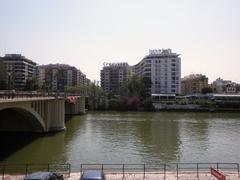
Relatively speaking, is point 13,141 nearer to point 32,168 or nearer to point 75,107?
point 32,168

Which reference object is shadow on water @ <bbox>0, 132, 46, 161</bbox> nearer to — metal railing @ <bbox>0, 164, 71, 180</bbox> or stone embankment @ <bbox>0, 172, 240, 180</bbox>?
metal railing @ <bbox>0, 164, 71, 180</bbox>

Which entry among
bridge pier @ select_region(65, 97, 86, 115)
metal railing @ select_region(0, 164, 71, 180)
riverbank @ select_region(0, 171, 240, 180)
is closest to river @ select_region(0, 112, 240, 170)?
metal railing @ select_region(0, 164, 71, 180)

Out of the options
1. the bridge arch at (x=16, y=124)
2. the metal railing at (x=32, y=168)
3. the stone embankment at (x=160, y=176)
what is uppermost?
the bridge arch at (x=16, y=124)

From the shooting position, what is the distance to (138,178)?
31.6 meters

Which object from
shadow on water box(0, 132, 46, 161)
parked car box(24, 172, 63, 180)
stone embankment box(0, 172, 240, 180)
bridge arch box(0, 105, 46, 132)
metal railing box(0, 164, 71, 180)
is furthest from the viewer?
bridge arch box(0, 105, 46, 132)

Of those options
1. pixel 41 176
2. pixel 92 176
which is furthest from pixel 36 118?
pixel 92 176

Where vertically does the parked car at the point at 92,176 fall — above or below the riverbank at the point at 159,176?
above

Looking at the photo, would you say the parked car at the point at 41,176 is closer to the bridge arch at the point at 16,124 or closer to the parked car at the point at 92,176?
the parked car at the point at 92,176

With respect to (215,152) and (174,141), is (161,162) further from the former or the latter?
(174,141)

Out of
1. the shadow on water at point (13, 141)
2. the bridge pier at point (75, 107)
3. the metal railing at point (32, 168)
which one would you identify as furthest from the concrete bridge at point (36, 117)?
the bridge pier at point (75, 107)

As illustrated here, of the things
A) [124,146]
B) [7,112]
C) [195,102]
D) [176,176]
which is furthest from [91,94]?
[176,176]

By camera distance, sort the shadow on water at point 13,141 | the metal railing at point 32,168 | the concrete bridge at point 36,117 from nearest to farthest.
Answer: the metal railing at point 32,168
the shadow on water at point 13,141
the concrete bridge at point 36,117

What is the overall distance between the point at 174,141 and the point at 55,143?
20826 mm

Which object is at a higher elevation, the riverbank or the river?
the riverbank
